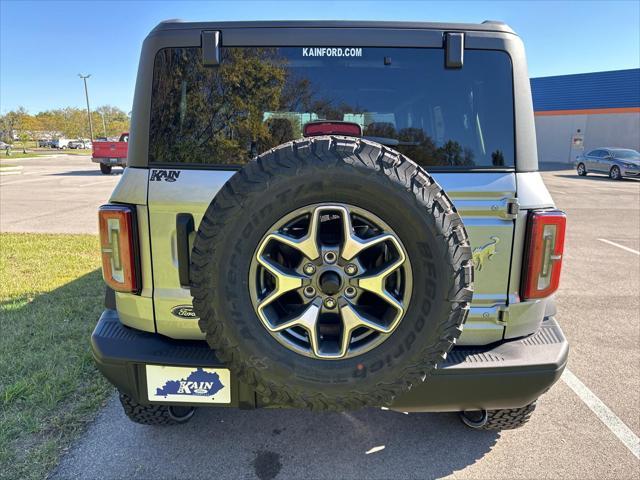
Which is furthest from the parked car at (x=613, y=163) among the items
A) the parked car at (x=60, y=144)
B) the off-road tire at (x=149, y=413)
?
the parked car at (x=60, y=144)

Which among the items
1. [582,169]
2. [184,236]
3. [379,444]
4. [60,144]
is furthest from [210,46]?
[60,144]

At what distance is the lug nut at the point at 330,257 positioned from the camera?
1.68 metres

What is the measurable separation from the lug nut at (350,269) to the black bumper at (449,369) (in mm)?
618

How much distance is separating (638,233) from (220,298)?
9636 mm

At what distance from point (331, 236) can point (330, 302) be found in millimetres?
277

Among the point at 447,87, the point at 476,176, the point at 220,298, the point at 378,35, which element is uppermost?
the point at 378,35

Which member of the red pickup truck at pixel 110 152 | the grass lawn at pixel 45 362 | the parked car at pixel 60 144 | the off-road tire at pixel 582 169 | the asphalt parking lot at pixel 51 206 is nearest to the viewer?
the grass lawn at pixel 45 362

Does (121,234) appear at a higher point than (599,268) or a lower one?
higher

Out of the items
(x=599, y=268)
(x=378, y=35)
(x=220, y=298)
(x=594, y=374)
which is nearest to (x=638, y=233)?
(x=599, y=268)

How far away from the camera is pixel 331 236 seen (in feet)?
5.91

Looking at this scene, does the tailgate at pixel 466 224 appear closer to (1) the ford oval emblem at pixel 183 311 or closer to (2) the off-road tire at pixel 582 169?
(1) the ford oval emblem at pixel 183 311

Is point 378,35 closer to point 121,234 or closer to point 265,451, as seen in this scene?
point 121,234

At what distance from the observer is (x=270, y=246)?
1.74 metres

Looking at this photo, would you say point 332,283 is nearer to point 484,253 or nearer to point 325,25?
point 484,253
